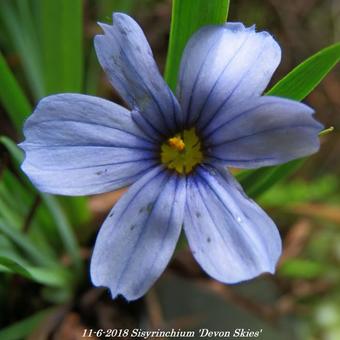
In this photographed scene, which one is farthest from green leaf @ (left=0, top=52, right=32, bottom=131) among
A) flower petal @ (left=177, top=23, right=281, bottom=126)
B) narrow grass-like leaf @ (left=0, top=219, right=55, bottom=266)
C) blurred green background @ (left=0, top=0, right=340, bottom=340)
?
flower petal @ (left=177, top=23, right=281, bottom=126)

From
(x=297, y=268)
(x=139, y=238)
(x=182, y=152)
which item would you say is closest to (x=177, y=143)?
(x=182, y=152)

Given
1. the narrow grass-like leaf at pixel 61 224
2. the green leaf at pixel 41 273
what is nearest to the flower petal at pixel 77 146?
the green leaf at pixel 41 273

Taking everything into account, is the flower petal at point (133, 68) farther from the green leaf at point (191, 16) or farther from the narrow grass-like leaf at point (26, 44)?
the narrow grass-like leaf at point (26, 44)

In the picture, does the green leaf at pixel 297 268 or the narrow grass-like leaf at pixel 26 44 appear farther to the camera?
the green leaf at pixel 297 268

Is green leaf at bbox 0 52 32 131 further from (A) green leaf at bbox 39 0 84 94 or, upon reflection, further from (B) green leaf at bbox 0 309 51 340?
(B) green leaf at bbox 0 309 51 340

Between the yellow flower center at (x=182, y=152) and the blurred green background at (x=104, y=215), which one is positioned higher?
the yellow flower center at (x=182, y=152)

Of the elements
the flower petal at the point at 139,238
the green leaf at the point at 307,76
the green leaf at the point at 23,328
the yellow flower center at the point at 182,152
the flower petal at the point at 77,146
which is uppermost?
the green leaf at the point at 307,76

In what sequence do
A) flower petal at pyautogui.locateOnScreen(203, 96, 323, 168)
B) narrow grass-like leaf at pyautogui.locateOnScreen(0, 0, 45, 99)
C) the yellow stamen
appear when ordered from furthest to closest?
narrow grass-like leaf at pyautogui.locateOnScreen(0, 0, 45, 99) < the yellow stamen < flower petal at pyautogui.locateOnScreen(203, 96, 323, 168)
